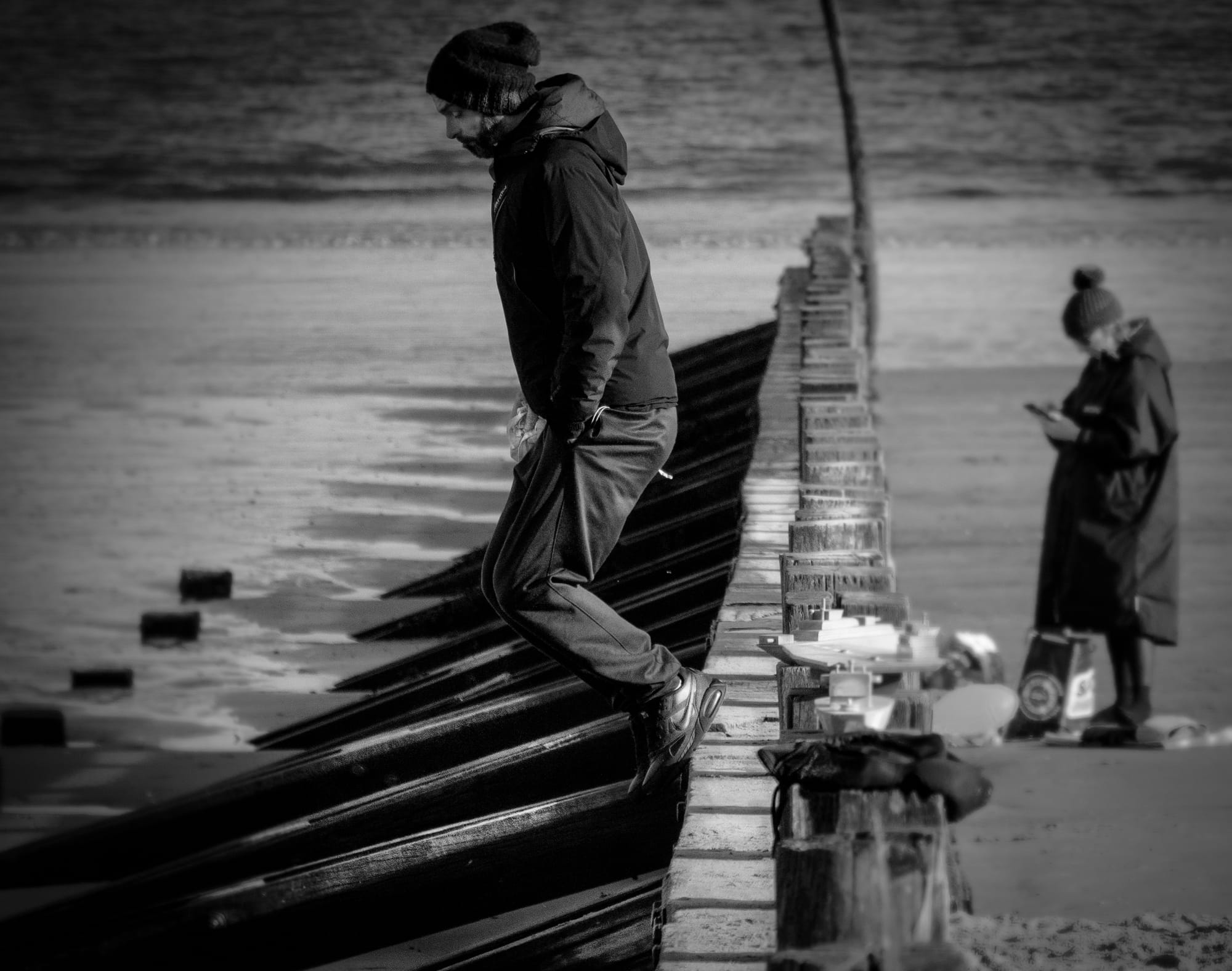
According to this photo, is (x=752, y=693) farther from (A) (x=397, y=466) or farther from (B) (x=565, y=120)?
(A) (x=397, y=466)

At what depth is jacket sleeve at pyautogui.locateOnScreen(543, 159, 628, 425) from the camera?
303 centimetres

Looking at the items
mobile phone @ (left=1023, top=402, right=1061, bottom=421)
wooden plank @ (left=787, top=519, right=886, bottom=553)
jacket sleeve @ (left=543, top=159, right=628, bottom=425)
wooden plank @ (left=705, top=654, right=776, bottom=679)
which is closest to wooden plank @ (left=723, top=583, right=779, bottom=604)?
wooden plank @ (left=705, top=654, right=776, bottom=679)

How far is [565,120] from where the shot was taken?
10.2 ft

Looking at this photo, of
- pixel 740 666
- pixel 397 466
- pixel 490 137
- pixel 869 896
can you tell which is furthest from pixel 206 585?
pixel 869 896

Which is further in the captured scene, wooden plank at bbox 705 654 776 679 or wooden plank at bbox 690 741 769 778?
wooden plank at bbox 705 654 776 679

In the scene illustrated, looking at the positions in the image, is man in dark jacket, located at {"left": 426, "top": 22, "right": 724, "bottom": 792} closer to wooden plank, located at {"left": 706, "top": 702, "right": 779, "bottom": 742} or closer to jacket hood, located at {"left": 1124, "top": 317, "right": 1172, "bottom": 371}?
wooden plank, located at {"left": 706, "top": 702, "right": 779, "bottom": 742}

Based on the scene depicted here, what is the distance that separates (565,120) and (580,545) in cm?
72

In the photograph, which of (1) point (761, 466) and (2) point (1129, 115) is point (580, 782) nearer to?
(1) point (761, 466)

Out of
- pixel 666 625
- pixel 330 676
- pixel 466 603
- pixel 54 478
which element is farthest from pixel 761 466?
pixel 54 478

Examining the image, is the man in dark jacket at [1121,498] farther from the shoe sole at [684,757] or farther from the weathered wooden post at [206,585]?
the weathered wooden post at [206,585]

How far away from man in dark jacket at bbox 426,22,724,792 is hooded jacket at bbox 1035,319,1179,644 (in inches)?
95.8

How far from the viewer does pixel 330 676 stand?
8508mm

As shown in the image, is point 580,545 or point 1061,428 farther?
point 1061,428

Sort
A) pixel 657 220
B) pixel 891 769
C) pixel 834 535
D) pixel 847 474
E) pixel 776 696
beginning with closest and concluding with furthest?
pixel 891 769 < pixel 776 696 < pixel 834 535 < pixel 847 474 < pixel 657 220
